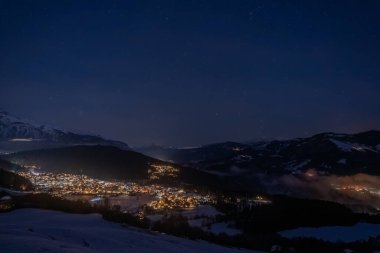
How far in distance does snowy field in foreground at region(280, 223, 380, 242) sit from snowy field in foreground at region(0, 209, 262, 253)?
151 feet

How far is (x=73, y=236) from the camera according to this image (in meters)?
30.8

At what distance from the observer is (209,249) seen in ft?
119

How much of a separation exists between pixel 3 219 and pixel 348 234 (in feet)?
212

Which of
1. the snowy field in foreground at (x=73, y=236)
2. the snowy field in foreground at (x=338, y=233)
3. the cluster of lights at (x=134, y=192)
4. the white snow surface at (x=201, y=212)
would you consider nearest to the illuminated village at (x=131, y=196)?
the cluster of lights at (x=134, y=192)

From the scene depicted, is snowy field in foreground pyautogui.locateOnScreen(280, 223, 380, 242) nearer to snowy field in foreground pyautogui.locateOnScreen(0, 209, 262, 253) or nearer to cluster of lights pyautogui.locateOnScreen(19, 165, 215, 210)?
cluster of lights pyautogui.locateOnScreen(19, 165, 215, 210)

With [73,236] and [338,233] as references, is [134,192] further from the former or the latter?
[73,236]

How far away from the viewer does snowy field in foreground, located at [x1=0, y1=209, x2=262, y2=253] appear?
84.2ft

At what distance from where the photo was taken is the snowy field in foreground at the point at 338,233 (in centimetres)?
7944

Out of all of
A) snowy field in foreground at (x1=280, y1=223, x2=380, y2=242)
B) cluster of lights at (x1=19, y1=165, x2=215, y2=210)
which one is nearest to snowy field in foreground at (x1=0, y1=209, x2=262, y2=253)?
snowy field in foreground at (x1=280, y1=223, x2=380, y2=242)

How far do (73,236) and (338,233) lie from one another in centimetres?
6545

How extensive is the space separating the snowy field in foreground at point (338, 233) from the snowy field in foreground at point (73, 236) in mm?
46174

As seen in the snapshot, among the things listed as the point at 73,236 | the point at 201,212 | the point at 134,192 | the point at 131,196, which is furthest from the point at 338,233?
the point at 134,192

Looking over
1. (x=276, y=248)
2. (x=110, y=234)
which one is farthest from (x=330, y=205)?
(x=110, y=234)

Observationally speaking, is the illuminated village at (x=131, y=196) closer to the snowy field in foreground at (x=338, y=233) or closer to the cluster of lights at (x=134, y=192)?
the cluster of lights at (x=134, y=192)
